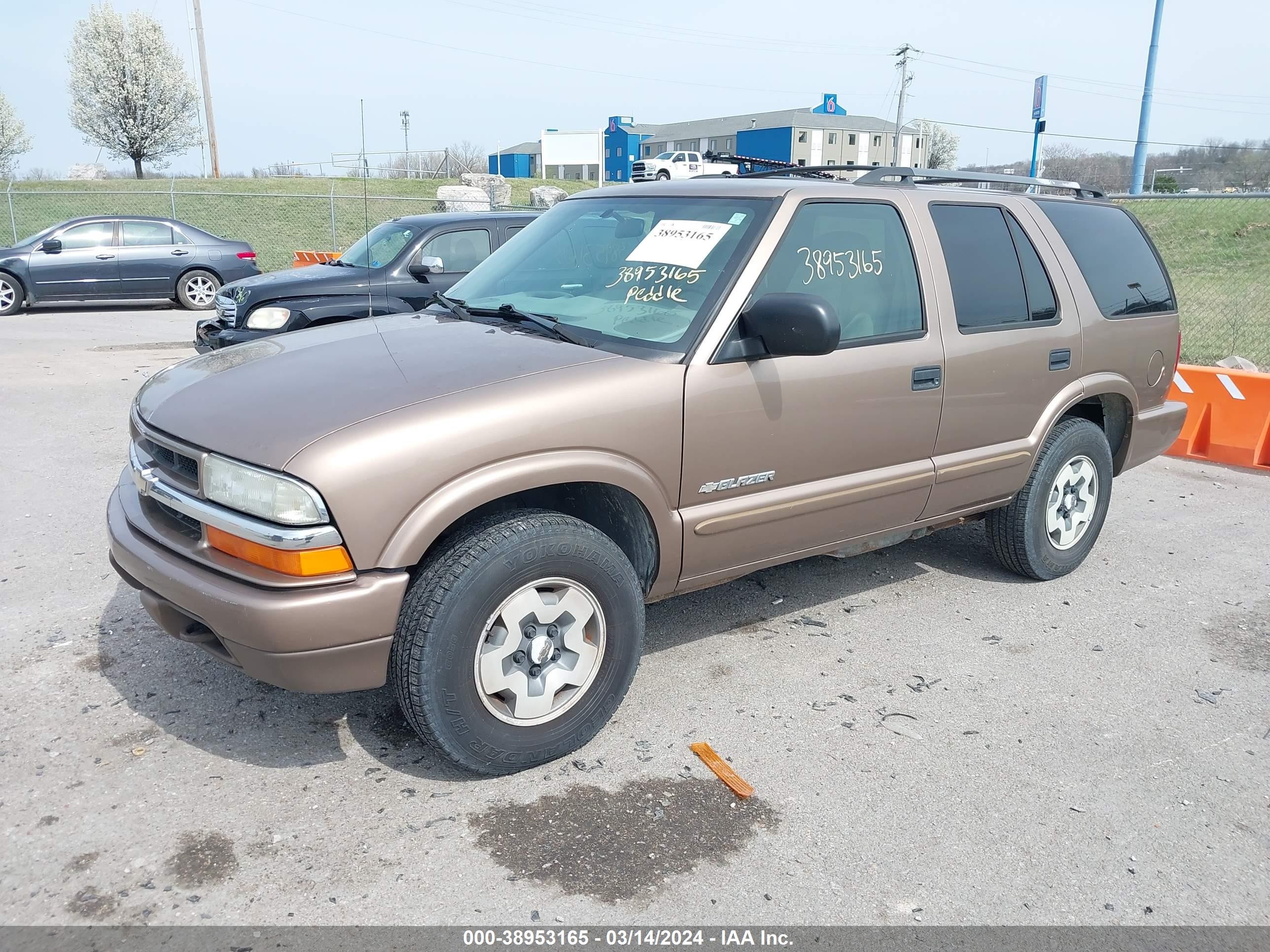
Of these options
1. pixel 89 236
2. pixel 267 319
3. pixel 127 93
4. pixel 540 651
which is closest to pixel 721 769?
pixel 540 651

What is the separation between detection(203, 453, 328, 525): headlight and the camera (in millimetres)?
2678

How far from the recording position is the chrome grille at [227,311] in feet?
28.5

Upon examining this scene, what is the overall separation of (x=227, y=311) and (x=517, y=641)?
7.04 metres

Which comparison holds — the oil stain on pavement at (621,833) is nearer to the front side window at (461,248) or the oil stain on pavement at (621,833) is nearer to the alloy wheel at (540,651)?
the alloy wheel at (540,651)

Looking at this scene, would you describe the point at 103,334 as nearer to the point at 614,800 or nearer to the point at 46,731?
the point at 46,731

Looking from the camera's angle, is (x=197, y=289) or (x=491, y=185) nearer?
(x=197, y=289)

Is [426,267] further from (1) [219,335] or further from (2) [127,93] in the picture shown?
(2) [127,93]

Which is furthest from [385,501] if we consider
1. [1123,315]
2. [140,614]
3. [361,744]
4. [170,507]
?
[1123,315]

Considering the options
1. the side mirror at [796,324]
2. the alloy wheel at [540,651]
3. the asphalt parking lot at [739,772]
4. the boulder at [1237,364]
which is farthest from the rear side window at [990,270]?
the boulder at [1237,364]

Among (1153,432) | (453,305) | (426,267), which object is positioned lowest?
(1153,432)

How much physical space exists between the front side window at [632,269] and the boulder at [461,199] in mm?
23628

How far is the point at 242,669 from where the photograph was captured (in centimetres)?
286

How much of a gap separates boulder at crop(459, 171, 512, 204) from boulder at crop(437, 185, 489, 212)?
1.08 ft

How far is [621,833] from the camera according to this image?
2.86 metres
